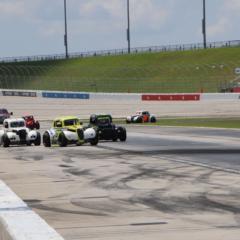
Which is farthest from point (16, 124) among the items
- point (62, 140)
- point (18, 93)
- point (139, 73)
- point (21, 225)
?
point (139, 73)

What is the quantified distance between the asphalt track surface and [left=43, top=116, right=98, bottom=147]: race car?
15.6ft

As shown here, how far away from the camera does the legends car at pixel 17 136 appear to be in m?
31.7

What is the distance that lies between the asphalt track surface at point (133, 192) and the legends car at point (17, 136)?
687cm

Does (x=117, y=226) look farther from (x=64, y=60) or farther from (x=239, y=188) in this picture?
(x=64, y=60)

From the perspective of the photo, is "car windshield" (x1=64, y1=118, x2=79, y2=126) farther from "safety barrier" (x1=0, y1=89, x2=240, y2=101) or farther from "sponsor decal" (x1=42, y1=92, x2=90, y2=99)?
"sponsor decal" (x1=42, y1=92, x2=90, y2=99)

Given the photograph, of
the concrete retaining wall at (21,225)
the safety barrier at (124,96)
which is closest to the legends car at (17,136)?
the concrete retaining wall at (21,225)

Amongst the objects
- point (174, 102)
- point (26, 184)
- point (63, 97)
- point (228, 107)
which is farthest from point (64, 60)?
point (26, 184)

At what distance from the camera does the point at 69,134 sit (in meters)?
29.6

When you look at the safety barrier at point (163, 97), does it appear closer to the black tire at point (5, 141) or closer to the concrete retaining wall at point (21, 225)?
the black tire at point (5, 141)

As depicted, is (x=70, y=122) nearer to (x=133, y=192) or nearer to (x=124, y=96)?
(x=133, y=192)

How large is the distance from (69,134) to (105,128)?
3.39 meters

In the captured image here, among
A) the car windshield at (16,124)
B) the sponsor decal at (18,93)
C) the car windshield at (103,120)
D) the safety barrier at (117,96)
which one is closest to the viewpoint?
the car windshield at (16,124)

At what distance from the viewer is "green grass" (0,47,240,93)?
3514 inches

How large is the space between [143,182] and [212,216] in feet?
16.1
